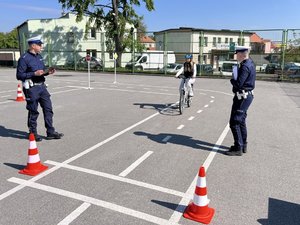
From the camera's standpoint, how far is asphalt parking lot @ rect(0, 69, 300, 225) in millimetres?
3461

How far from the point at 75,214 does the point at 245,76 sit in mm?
3621

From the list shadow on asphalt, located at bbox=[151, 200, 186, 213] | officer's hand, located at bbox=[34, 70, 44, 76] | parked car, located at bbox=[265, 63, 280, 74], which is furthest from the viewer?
parked car, located at bbox=[265, 63, 280, 74]

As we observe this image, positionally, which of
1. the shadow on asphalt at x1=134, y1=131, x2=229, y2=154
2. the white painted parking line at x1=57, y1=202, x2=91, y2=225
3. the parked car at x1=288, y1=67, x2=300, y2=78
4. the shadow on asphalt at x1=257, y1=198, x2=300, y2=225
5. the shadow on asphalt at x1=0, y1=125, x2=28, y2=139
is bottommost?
the shadow on asphalt at x1=257, y1=198, x2=300, y2=225

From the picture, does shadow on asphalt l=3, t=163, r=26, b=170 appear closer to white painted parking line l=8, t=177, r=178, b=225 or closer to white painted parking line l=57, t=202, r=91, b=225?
white painted parking line l=8, t=177, r=178, b=225

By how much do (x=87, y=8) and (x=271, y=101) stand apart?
23663mm

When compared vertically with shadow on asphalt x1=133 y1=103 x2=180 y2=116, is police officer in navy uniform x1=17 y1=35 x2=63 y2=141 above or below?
above

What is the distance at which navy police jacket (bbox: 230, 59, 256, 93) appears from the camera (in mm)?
5102

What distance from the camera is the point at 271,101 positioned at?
1182cm

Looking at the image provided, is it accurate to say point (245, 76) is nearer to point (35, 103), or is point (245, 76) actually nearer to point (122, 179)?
point (122, 179)

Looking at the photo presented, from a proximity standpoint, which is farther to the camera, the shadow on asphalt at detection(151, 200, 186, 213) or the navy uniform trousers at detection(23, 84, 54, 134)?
the navy uniform trousers at detection(23, 84, 54, 134)

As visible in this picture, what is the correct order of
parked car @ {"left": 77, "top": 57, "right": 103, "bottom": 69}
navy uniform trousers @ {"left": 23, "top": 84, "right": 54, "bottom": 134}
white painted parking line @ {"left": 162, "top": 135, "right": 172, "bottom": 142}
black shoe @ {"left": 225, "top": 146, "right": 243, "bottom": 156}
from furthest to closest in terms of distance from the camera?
parked car @ {"left": 77, "top": 57, "right": 103, "bottom": 69} < white painted parking line @ {"left": 162, "top": 135, "right": 172, "bottom": 142} < navy uniform trousers @ {"left": 23, "top": 84, "right": 54, "bottom": 134} < black shoe @ {"left": 225, "top": 146, "right": 243, "bottom": 156}

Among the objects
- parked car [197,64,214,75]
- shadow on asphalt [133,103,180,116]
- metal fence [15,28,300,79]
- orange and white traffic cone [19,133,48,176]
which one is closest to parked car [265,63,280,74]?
metal fence [15,28,300,79]

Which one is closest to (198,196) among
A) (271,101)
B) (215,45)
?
(271,101)

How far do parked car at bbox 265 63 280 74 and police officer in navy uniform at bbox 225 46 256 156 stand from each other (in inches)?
687
